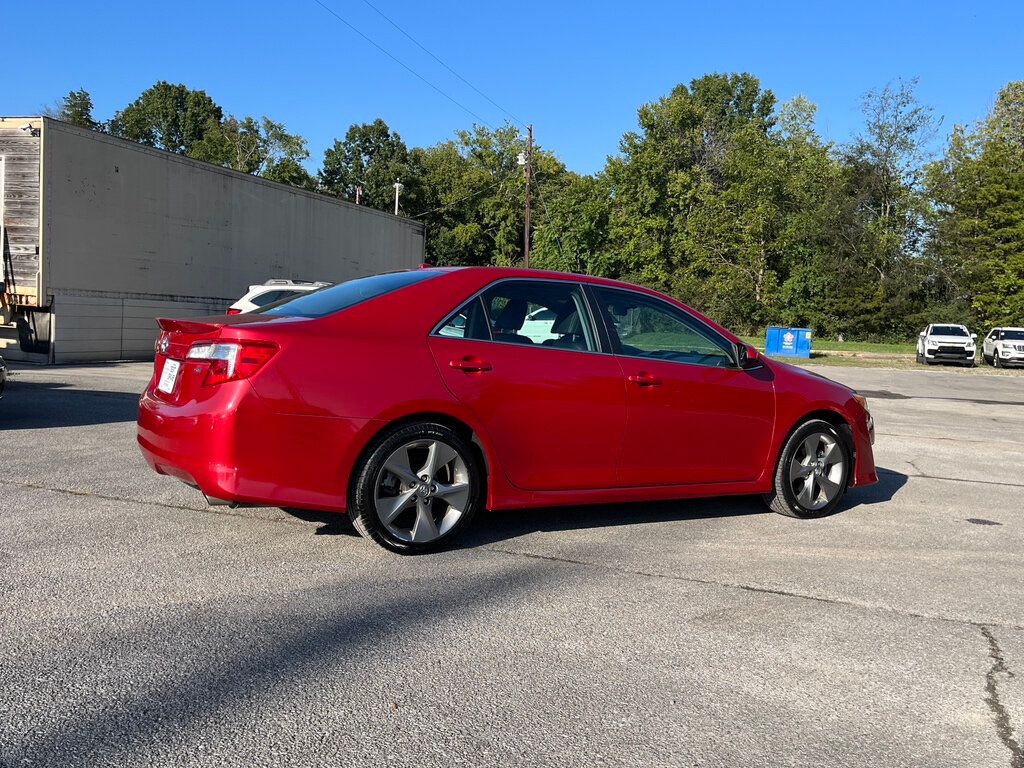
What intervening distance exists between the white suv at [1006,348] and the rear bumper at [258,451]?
34.5 meters

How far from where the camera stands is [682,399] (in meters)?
5.61

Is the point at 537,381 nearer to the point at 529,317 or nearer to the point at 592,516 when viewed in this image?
the point at 529,317

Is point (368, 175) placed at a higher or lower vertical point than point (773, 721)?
higher

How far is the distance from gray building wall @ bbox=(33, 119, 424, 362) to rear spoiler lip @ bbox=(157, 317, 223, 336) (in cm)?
1310

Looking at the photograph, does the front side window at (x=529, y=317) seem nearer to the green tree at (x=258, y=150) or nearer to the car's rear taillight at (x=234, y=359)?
the car's rear taillight at (x=234, y=359)

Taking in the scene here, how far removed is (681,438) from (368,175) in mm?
74406

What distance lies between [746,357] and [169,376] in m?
3.63

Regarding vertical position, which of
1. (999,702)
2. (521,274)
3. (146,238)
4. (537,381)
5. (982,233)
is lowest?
(999,702)

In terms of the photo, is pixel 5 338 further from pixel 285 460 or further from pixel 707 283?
pixel 707 283

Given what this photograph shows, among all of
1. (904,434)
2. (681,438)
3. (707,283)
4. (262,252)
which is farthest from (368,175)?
(681,438)

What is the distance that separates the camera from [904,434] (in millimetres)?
11508

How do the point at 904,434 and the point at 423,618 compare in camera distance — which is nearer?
the point at 423,618

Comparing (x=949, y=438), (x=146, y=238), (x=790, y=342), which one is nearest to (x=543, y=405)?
(x=949, y=438)

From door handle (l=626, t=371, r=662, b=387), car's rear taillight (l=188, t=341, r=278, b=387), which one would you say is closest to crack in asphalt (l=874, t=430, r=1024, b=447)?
door handle (l=626, t=371, r=662, b=387)
